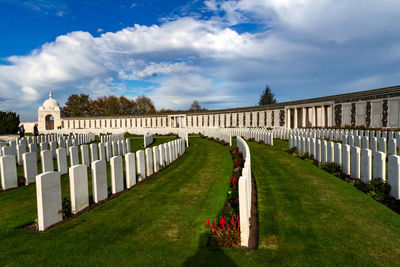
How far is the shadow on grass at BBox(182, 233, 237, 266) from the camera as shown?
3549 millimetres

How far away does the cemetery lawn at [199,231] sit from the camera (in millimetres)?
3683

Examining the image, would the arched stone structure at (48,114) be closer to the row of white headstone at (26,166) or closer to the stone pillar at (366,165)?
the row of white headstone at (26,166)

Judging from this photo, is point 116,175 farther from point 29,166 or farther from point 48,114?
point 48,114

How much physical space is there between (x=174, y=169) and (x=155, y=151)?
1185 mm

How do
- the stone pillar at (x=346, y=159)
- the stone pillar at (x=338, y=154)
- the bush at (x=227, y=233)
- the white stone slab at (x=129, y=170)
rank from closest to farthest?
1. the bush at (x=227, y=233)
2. the white stone slab at (x=129, y=170)
3. the stone pillar at (x=346, y=159)
4. the stone pillar at (x=338, y=154)

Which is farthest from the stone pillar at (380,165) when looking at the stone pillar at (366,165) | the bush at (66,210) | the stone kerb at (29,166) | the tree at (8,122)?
the tree at (8,122)

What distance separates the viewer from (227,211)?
16.5 ft

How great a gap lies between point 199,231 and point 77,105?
99.8 m

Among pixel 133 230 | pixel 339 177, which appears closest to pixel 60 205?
pixel 133 230

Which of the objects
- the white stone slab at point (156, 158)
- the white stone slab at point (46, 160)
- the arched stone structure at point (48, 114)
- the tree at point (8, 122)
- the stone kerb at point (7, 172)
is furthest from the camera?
the arched stone structure at point (48, 114)

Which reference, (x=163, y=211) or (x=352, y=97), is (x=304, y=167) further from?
(x=352, y=97)

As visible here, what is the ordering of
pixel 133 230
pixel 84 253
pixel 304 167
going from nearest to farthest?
pixel 84 253 → pixel 133 230 → pixel 304 167

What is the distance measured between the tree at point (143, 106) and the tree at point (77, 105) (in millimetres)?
A: 17735

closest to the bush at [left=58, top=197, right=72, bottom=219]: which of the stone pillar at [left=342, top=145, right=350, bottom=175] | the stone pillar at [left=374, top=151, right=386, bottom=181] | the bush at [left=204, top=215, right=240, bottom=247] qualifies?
the bush at [left=204, top=215, right=240, bottom=247]
